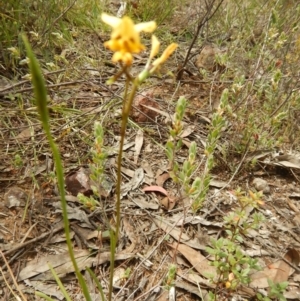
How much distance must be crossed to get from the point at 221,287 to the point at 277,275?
25cm

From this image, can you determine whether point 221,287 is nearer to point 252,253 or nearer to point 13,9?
point 252,253

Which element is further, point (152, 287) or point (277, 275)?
point (277, 275)

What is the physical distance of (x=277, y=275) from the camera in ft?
4.59

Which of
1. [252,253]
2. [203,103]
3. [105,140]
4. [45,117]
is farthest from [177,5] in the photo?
[45,117]

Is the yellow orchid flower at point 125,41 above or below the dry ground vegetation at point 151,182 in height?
above

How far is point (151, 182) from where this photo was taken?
1.74 meters

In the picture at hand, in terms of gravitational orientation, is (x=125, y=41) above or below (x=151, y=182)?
above

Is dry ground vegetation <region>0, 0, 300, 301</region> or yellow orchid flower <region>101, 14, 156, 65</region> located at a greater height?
yellow orchid flower <region>101, 14, 156, 65</region>

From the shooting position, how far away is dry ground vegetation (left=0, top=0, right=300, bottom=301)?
1.31 m

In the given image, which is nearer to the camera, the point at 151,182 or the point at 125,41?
the point at 125,41

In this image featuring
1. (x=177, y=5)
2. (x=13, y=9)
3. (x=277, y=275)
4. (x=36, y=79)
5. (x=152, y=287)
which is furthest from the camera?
(x=177, y=5)

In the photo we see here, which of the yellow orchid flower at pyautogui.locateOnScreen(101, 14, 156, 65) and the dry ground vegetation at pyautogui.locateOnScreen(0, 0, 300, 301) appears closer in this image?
the yellow orchid flower at pyautogui.locateOnScreen(101, 14, 156, 65)

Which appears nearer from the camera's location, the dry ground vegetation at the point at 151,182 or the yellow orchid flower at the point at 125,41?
the yellow orchid flower at the point at 125,41

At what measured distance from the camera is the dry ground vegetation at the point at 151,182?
131 centimetres
